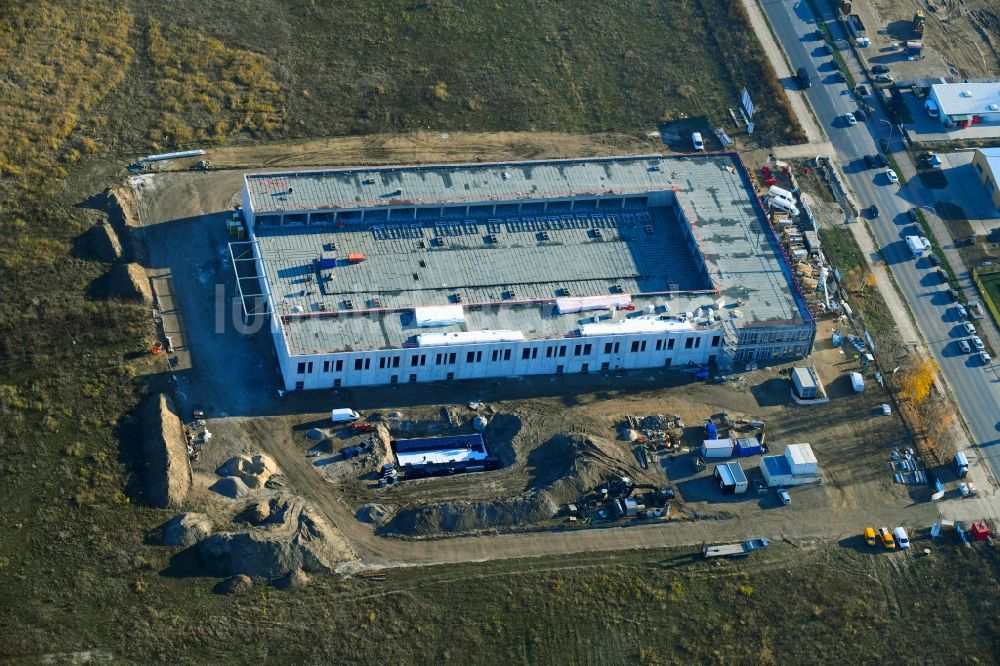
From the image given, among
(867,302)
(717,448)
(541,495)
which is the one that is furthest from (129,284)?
(867,302)

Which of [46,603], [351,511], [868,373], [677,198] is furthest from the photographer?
[677,198]

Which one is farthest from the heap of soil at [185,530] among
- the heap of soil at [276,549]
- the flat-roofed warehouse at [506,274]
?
the flat-roofed warehouse at [506,274]

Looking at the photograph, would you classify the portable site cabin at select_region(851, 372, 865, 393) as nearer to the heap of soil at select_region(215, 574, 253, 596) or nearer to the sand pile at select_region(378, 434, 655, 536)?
the sand pile at select_region(378, 434, 655, 536)

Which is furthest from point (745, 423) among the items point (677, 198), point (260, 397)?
point (260, 397)

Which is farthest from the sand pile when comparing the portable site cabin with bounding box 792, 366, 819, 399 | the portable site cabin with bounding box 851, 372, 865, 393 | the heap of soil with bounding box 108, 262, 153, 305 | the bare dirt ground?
the heap of soil with bounding box 108, 262, 153, 305

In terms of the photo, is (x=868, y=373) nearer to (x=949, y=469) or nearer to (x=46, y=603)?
(x=949, y=469)

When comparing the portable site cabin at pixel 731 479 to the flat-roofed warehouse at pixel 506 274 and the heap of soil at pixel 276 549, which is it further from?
the heap of soil at pixel 276 549
